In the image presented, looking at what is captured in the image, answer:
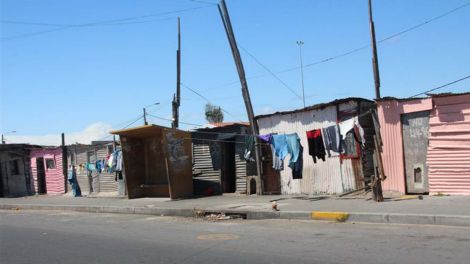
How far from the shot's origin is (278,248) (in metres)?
8.57

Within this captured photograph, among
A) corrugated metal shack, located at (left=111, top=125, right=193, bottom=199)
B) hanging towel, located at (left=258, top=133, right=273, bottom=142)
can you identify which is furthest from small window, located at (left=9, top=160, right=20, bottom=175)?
hanging towel, located at (left=258, top=133, right=273, bottom=142)

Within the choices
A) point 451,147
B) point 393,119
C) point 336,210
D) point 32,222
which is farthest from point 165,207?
point 451,147

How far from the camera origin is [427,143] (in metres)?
14.8

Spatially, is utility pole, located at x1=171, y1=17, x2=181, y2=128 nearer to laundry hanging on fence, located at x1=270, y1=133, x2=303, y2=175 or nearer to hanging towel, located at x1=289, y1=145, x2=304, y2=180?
laundry hanging on fence, located at x1=270, y1=133, x2=303, y2=175

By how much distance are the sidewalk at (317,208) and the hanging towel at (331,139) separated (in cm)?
152

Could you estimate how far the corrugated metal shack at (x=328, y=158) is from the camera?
54.6 ft

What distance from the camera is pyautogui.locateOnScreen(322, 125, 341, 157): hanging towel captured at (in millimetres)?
16312

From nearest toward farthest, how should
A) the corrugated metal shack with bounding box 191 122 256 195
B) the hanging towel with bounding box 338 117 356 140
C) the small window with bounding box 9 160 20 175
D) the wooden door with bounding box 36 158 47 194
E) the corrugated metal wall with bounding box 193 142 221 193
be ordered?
the hanging towel with bounding box 338 117 356 140, the corrugated metal shack with bounding box 191 122 256 195, the corrugated metal wall with bounding box 193 142 221 193, the wooden door with bounding box 36 158 47 194, the small window with bounding box 9 160 20 175

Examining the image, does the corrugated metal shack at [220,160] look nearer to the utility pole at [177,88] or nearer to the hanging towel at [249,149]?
the hanging towel at [249,149]

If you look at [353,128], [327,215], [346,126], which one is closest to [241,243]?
[327,215]

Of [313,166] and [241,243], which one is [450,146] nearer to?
[313,166]

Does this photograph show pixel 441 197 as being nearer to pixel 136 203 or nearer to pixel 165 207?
pixel 165 207

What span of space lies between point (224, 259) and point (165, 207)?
9.54 meters

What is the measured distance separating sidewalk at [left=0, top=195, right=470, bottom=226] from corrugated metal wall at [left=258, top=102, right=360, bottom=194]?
0.91 m
